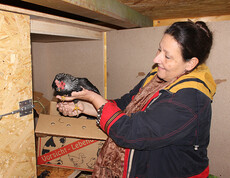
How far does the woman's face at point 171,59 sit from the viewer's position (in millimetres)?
861

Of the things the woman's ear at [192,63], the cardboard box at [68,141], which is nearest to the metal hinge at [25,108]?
the cardboard box at [68,141]

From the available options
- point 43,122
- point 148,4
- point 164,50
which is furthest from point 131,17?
point 43,122

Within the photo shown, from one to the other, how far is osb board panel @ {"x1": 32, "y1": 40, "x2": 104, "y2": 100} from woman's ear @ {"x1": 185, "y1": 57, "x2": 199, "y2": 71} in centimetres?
109

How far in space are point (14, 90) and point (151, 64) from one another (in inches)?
41.2

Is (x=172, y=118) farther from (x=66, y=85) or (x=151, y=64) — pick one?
(x=151, y=64)

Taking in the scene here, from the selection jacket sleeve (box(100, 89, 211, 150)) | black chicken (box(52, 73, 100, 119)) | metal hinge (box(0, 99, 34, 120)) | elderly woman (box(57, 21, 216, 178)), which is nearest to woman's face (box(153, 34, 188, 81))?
elderly woman (box(57, 21, 216, 178))

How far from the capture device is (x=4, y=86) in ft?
2.74

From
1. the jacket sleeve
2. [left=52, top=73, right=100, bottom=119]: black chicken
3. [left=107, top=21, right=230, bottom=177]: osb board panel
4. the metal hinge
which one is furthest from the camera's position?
[left=107, top=21, right=230, bottom=177]: osb board panel

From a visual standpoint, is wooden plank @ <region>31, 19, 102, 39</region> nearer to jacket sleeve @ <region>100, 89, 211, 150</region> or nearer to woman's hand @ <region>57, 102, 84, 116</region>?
woman's hand @ <region>57, 102, 84, 116</region>

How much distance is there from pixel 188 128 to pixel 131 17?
948mm

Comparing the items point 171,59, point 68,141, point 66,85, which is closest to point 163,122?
point 171,59

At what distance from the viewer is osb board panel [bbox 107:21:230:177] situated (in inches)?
52.6

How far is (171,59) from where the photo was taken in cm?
88

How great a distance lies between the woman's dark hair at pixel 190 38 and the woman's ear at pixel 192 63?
2 centimetres
